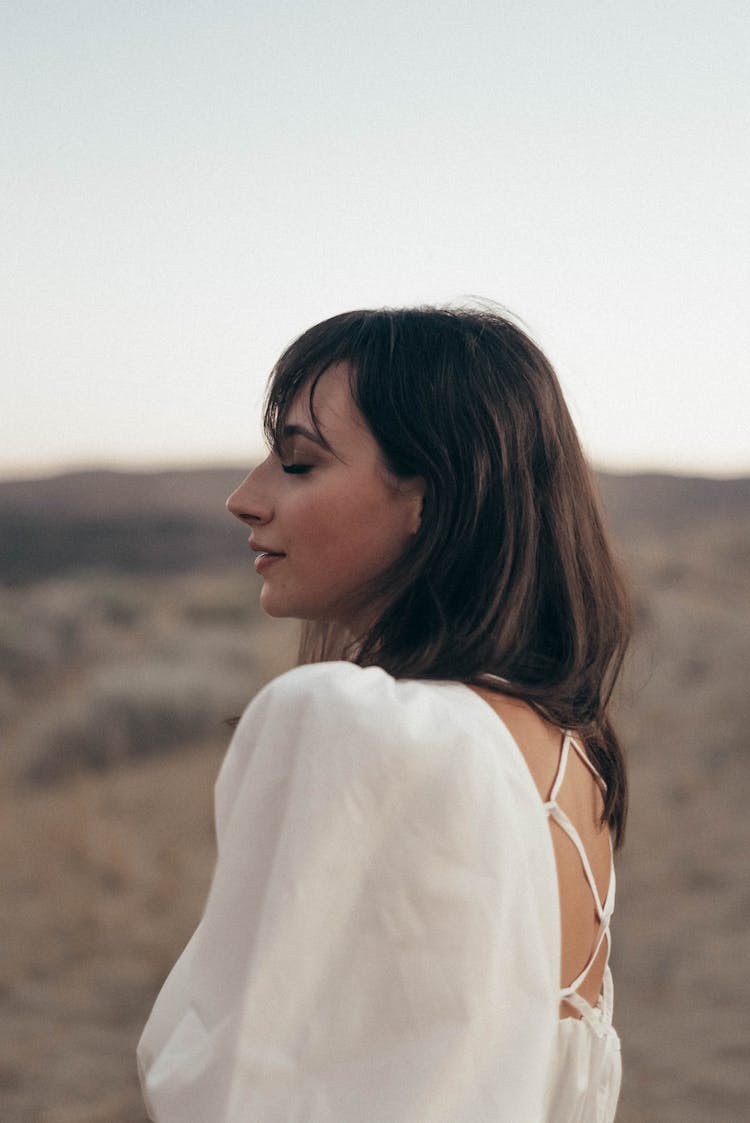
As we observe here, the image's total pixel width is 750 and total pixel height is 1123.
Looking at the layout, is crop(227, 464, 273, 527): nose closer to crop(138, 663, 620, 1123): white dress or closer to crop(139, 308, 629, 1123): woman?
crop(139, 308, 629, 1123): woman

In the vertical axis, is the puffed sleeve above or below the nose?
below

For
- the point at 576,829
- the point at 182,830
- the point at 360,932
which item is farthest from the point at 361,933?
the point at 182,830

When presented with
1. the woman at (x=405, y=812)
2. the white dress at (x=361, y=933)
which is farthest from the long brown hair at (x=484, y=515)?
the white dress at (x=361, y=933)

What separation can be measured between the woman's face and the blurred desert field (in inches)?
23.1

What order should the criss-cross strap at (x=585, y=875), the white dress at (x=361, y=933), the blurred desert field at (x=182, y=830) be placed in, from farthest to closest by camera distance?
1. the blurred desert field at (x=182, y=830)
2. the criss-cross strap at (x=585, y=875)
3. the white dress at (x=361, y=933)

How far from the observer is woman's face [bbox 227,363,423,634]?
4.80ft

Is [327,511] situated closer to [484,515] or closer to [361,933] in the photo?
[484,515]

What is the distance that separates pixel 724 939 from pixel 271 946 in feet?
18.7

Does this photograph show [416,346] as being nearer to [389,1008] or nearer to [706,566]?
[389,1008]

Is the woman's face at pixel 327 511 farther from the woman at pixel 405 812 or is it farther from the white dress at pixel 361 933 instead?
the white dress at pixel 361 933

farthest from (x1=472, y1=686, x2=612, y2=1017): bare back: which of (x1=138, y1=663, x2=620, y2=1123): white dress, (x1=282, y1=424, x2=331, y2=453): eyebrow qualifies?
(x1=282, y1=424, x2=331, y2=453): eyebrow

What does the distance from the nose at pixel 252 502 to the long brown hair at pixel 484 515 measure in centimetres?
9

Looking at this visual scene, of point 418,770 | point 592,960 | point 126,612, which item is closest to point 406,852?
point 418,770

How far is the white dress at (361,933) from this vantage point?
3.55ft
